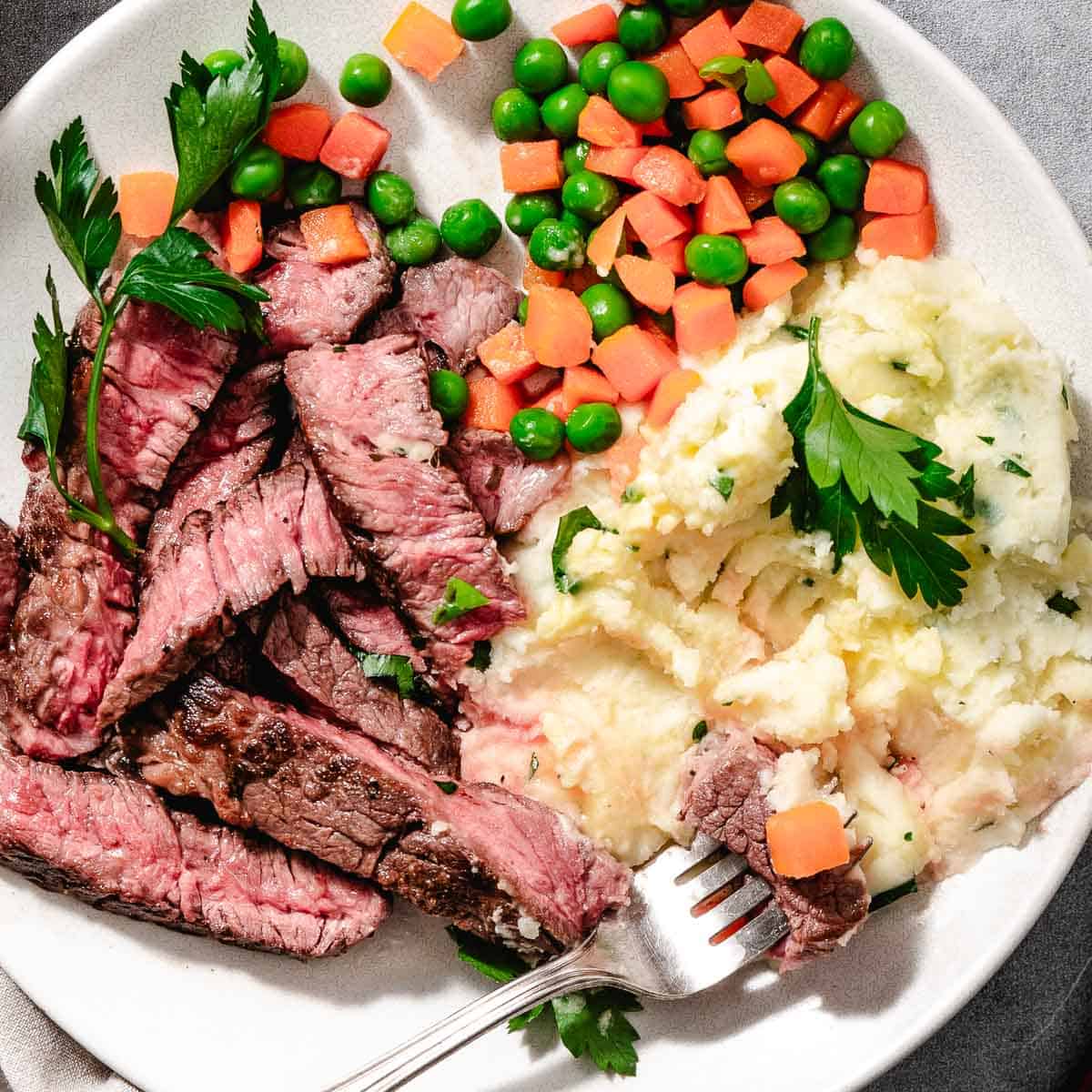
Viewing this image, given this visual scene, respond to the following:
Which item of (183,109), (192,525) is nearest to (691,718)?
(192,525)

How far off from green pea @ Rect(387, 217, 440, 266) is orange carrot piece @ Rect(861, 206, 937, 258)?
143cm

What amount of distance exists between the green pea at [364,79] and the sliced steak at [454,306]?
0.57 m

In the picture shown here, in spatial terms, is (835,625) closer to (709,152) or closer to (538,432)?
(538,432)

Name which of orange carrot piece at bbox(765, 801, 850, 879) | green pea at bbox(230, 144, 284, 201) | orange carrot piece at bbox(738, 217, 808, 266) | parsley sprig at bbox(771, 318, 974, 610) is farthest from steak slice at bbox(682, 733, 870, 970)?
green pea at bbox(230, 144, 284, 201)

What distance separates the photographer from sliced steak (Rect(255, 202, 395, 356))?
3.75 metres

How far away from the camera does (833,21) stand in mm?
3463

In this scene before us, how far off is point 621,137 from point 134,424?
185 cm

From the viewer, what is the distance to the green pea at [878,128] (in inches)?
139

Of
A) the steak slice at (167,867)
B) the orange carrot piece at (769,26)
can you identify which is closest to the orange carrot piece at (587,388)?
the orange carrot piece at (769,26)

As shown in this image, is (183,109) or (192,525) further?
(192,525)

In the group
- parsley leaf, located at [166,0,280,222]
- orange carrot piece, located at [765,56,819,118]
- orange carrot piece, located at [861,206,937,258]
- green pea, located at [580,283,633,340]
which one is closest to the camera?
parsley leaf, located at [166,0,280,222]

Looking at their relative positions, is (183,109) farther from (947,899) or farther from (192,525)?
(947,899)

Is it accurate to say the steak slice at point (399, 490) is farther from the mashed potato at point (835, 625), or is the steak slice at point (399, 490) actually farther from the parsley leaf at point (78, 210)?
the parsley leaf at point (78, 210)

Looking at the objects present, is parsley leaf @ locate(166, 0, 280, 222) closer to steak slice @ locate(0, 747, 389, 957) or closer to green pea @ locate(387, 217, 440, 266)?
green pea @ locate(387, 217, 440, 266)
